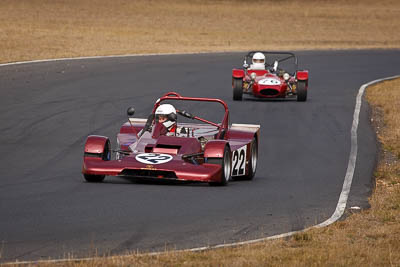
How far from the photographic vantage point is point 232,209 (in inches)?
428

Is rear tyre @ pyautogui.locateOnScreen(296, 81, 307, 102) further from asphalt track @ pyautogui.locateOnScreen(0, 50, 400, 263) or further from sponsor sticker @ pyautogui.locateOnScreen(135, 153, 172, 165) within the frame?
sponsor sticker @ pyautogui.locateOnScreen(135, 153, 172, 165)

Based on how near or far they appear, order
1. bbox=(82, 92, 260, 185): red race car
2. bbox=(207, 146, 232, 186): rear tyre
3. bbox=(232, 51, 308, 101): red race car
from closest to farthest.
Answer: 1. bbox=(82, 92, 260, 185): red race car
2. bbox=(207, 146, 232, 186): rear tyre
3. bbox=(232, 51, 308, 101): red race car

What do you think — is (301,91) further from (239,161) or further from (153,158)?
(153,158)

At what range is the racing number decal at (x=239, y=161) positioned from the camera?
13.4 m

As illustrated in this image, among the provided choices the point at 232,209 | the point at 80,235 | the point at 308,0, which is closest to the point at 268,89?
the point at 232,209

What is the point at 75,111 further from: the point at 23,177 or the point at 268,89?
the point at 23,177

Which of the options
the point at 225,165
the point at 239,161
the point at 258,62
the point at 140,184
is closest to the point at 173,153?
the point at 140,184

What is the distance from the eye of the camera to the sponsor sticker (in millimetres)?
12350

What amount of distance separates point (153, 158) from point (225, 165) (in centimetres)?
107

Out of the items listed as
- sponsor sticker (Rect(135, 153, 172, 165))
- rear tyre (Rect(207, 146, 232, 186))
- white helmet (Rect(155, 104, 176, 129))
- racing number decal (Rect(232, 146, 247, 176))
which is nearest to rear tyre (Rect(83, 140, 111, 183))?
sponsor sticker (Rect(135, 153, 172, 165))

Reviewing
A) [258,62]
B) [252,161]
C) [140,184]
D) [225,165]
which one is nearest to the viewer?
[140,184]

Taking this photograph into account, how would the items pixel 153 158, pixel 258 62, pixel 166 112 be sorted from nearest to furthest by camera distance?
pixel 153 158 → pixel 166 112 → pixel 258 62

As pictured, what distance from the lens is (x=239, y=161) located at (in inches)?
534

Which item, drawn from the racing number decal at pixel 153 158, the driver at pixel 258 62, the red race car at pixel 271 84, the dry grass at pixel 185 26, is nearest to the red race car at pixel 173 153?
the racing number decal at pixel 153 158
